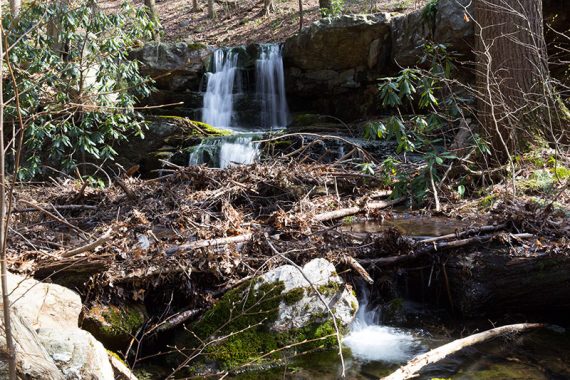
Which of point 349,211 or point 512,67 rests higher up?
point 512,67

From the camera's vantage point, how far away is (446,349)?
135 inches

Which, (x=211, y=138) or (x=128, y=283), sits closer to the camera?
(x=128, y=283)

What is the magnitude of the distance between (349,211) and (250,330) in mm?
2494

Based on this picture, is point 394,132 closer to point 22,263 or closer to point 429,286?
point 429,286

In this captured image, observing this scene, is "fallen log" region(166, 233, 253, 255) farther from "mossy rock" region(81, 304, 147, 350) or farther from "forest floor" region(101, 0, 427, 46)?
"forest floor" region(101, 0, 427, 46)

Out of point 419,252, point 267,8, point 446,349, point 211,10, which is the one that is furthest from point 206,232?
point 211,10

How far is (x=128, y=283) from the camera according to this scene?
427 centimetres

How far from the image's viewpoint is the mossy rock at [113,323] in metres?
4.01

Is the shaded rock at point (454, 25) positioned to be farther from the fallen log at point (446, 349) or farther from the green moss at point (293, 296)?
the green moss at point (293, 296)

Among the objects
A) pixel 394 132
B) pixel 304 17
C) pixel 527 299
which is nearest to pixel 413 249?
pixel 527 299

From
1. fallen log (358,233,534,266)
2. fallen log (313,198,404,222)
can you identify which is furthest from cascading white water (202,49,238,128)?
fallen log (358,233,534,266)

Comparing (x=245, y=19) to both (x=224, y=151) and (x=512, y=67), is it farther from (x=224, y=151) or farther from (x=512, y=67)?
(x=512, y=67)

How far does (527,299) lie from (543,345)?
38 cm

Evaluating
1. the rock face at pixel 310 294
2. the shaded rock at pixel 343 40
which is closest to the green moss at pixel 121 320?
the rock face at pixel 310 294
